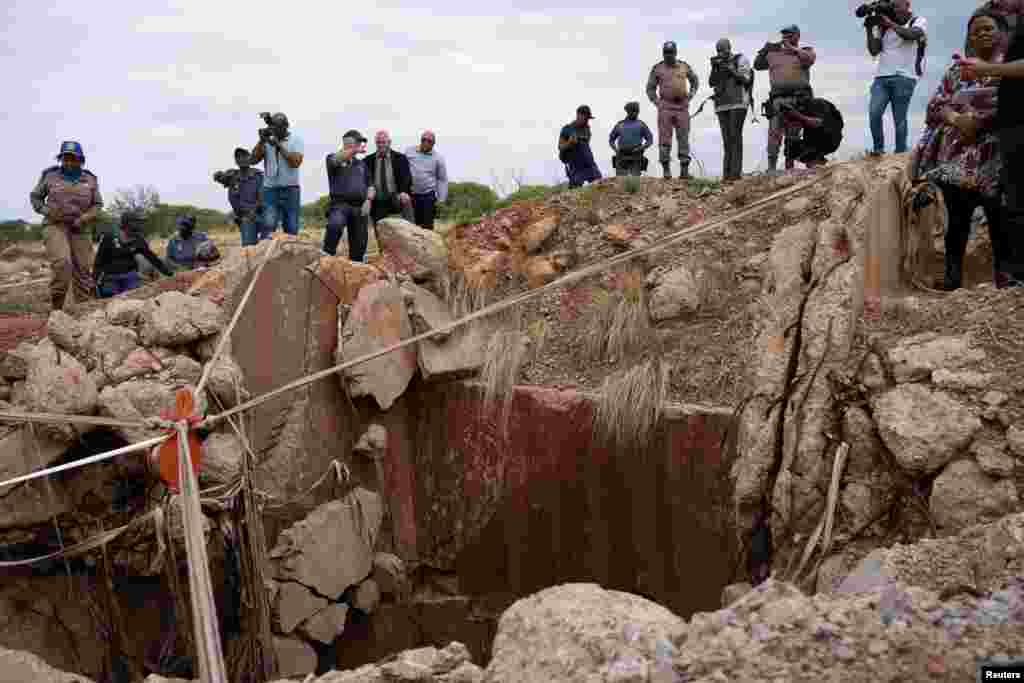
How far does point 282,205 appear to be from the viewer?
26.2ft

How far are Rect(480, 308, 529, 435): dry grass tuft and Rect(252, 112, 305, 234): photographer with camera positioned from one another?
2.45 metres

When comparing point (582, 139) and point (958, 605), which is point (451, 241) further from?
point (958, 605)

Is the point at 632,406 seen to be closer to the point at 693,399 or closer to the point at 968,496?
the point at 693,399

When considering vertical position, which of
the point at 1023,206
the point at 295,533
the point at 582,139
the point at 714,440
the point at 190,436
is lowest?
the point at 295,533

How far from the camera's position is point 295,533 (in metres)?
6.08

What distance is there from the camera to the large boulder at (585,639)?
229 cm

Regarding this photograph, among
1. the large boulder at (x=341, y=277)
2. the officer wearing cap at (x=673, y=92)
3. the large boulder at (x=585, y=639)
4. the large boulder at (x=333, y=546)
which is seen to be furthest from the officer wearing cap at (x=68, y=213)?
the large boulder at (x=585, y=639)

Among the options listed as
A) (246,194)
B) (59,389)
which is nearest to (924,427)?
(59,389)

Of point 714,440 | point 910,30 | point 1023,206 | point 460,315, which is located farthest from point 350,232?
point 1023,206

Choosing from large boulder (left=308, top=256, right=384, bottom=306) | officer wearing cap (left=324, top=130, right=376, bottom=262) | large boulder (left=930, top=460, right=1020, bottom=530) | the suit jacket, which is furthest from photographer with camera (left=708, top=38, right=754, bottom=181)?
large boulder (left=930, top=460, right=1020, bottom=530)

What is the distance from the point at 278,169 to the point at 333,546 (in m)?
3.34

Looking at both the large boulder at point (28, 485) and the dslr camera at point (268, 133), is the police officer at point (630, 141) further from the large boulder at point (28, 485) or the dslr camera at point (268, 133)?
the large boulder at point (28, 485)

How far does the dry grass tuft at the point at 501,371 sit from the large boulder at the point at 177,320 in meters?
1.82

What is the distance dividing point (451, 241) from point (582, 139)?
2118 mm
